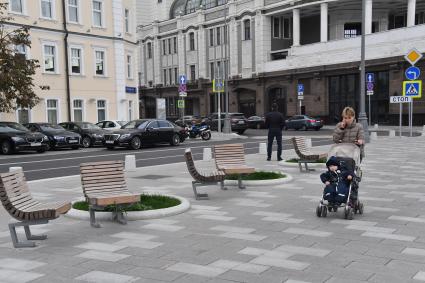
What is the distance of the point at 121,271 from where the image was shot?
5.35m

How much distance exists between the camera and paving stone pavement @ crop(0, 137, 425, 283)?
519 cm

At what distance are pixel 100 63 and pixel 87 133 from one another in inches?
415

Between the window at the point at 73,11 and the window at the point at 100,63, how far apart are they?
8.73ft

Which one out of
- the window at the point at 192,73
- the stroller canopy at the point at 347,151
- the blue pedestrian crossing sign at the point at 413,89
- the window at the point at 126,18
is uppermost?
the window at the point at 126,18

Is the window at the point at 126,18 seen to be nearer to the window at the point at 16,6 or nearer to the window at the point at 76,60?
the window at the point at 76,60

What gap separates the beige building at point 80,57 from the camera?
103 feet

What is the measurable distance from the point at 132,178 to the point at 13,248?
663 centimetres

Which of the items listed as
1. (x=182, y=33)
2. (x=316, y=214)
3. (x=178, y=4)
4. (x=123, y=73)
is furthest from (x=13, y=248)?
(x=178, y=4)

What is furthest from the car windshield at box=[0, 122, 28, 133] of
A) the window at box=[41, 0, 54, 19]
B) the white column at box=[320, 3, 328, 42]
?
the white column at box=[320, 3, 328, 42]

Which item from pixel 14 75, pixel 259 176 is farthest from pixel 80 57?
pixel 259 176

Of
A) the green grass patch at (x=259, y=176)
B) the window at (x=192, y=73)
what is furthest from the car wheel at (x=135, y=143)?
the window at (x=192, y=73)

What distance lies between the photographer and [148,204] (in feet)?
27.9

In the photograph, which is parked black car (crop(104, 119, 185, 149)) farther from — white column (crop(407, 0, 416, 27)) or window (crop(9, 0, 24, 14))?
white column (crop(407, 0, 416, 27))

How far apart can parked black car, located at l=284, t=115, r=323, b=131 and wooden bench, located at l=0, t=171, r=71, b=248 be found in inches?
1395
